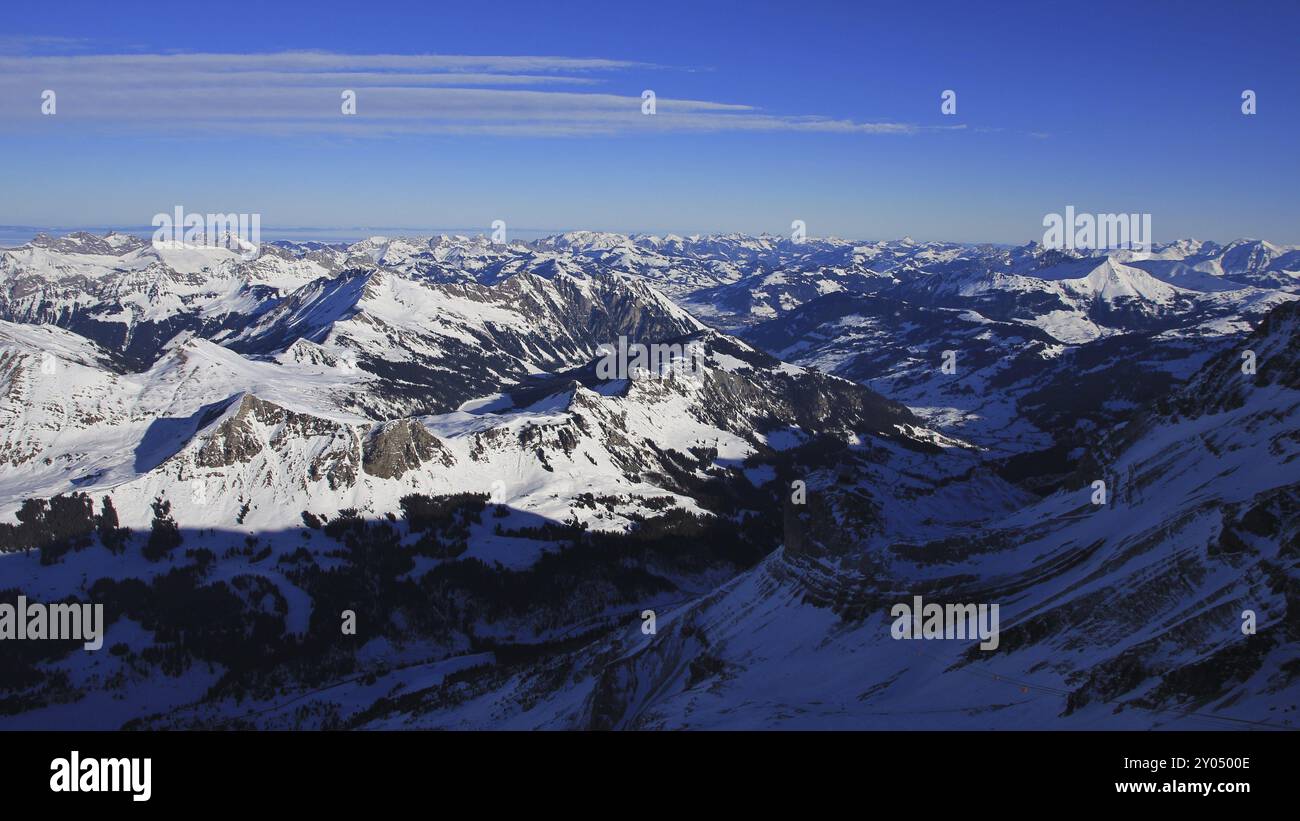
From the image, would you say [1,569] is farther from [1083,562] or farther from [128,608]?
[1083,562]

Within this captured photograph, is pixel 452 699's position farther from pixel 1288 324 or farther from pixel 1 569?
pixel 1288 324

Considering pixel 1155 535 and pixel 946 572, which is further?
pixel 946 572

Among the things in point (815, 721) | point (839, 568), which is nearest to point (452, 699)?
point (839, 568)

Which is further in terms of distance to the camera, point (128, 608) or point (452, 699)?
A: point (128, 608)
